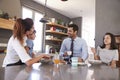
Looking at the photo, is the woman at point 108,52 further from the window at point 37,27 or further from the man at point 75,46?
the window at point 37,27

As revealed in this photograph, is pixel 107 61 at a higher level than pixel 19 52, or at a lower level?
lower

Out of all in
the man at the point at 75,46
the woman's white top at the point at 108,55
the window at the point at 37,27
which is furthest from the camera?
the window at the point at 37,27

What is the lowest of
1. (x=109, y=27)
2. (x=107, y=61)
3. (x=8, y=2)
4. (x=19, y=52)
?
(x=107, y=61)

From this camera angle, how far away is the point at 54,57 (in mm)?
2154

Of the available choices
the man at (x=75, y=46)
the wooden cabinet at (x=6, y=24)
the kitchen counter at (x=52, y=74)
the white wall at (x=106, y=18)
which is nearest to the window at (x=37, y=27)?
the wooden cabinet at (x=6, y=24)

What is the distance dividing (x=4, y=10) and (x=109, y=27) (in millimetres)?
2564

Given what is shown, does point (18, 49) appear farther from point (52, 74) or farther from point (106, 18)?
point (106, 18)

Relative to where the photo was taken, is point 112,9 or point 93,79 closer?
point 93,79

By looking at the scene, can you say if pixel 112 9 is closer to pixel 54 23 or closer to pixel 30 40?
pixel 30 40

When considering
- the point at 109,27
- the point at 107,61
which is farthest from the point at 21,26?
the point at 109,27

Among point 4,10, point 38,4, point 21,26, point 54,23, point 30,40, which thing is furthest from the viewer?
point 54,23

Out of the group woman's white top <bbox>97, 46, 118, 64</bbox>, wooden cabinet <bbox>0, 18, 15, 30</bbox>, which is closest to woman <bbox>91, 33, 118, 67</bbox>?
woman's white top <bbox>97, 46, 118, 64</bbox>

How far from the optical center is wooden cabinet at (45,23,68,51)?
20.9ft

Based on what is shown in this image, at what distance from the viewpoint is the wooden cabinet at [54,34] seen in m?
6.37
